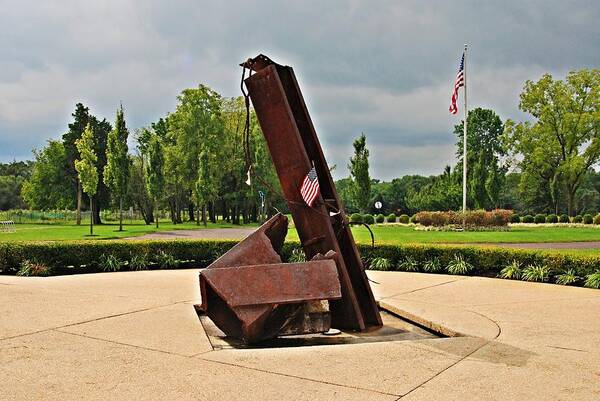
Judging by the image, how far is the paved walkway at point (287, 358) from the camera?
4.54 m

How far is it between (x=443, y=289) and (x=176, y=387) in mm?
7745

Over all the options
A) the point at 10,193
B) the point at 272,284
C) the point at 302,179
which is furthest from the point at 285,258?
the point at 10,193

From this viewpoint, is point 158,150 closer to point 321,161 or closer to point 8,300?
point 8,300

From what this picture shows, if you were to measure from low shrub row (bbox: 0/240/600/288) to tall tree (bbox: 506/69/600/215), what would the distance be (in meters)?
45.9

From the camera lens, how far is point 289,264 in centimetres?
644

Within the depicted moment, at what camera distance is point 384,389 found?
4594mm

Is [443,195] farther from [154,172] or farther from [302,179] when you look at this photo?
[302,179]

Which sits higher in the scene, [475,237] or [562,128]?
[562,128]

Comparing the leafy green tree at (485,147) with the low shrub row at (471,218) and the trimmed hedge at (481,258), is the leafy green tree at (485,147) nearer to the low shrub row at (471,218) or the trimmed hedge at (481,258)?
the low shrub row at (471,218)

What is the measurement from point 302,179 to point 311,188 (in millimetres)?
315

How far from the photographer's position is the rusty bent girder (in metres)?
6.21

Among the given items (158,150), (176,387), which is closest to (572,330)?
(176,387)

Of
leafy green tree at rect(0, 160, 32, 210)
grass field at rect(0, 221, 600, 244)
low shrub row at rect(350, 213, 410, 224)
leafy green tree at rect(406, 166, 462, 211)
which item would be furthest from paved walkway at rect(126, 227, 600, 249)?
leafy green tree at rect(0, 160, 32, 210)

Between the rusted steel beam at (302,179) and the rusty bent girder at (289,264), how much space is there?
13mm
